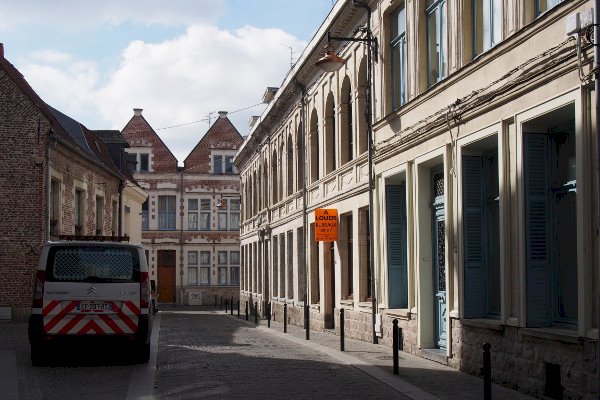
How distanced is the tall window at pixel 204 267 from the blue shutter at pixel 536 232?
50.3 metres

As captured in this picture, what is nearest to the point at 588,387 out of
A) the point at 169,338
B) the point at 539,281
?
the point at 539,281

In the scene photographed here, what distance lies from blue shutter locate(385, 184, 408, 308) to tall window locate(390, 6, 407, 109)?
1.92 m

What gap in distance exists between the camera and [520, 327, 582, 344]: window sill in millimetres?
10282

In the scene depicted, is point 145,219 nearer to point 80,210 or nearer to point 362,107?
point 80,210

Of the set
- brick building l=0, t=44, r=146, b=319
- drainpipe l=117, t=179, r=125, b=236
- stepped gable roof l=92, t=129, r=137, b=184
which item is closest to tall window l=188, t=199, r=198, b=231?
stepped gable roof l=92, t=129, r=137, b=184

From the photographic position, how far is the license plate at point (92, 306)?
14742mm

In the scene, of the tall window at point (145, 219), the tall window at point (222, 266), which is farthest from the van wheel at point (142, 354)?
the tall window at point (145, 219)

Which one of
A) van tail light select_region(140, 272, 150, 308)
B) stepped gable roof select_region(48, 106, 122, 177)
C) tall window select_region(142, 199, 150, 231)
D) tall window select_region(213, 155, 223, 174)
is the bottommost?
van tail light select_region(140, 272, 150, 308)

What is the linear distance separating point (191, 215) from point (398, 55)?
44.0m

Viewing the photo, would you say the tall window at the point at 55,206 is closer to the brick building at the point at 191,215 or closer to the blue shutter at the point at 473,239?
the blue shutter at the point at 473,239

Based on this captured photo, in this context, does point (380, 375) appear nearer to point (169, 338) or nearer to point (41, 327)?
point (41, 327)

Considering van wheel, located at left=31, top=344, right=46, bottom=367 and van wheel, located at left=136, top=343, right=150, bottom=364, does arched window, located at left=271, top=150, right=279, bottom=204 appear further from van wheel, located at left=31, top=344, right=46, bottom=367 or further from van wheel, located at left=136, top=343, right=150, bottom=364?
van wheel, located at left=31, top=344, right=46, bottom=367

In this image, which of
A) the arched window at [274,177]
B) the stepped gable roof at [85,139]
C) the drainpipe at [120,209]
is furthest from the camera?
the drainpipe at [120,209]

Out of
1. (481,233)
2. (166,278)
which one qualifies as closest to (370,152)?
(481,233)
